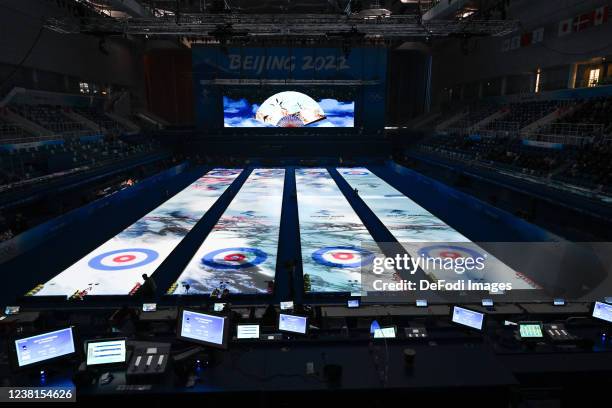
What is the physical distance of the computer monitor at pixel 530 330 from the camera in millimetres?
5008

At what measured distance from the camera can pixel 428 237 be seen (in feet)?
42.5

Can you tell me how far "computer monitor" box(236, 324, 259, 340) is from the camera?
5527mm

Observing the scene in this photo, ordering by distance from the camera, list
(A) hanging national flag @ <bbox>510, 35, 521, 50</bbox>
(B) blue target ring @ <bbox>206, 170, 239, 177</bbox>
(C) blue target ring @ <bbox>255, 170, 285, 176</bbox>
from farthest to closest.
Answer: (C) blue target ring @ <bbox>255, 170, 285, 176</bbox>, (B) blue target ring @ <bbox>206, 170, 239, 177</bbox>, (A) hanging national flag @ <bbox>510, 35, 521, 50</bbox>

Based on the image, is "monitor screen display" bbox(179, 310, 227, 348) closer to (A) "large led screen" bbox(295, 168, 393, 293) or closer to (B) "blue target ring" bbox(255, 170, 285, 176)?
(A) "large led screen" bbox(295, 168, 393, 293)

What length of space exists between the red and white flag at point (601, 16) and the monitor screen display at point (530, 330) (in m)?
18.2

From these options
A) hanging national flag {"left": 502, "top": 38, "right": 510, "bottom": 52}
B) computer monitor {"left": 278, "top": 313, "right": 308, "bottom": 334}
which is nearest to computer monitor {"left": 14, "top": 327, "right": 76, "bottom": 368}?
computer monitor {"left": 278, "top": 313, "right": 308, "bottom": 334}

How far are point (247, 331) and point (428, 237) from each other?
29.3 ft

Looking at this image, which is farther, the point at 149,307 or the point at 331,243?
the point at 331,243

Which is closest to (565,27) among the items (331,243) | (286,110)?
(331,243)

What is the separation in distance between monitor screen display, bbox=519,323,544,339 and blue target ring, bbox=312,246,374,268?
18.3 ft

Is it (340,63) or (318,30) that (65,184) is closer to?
(318,30)

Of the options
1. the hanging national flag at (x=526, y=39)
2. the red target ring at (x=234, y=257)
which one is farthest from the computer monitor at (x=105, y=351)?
the hanging national flag at (x=526, y=39)

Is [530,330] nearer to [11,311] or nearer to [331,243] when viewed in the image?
[331,243]

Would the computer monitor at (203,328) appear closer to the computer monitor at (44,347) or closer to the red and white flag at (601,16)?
the computer monitor at (44,347)
